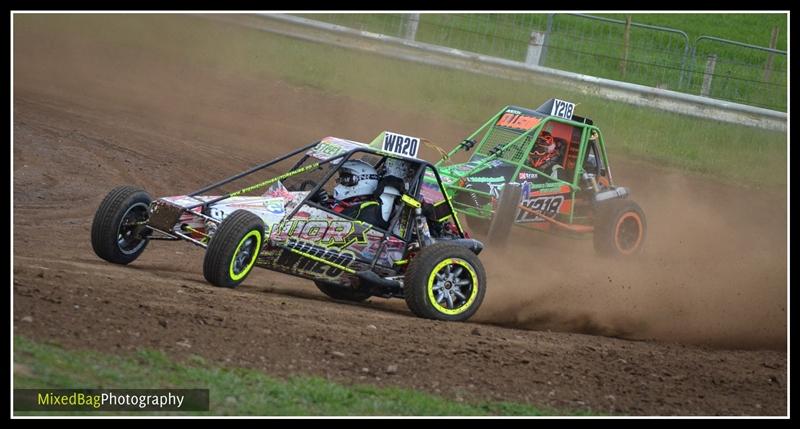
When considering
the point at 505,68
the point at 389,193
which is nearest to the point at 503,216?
the point at 389,193

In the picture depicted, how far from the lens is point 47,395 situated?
604cm

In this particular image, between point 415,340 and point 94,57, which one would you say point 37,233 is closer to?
→ point 415,340

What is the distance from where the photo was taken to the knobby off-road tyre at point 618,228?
14523mm

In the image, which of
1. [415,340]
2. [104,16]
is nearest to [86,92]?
[104,16]

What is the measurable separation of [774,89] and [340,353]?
15733 millimetres

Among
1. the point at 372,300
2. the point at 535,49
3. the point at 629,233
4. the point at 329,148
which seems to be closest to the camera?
the point at 329,148

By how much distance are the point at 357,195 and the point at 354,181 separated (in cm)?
13

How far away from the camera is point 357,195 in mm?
10125

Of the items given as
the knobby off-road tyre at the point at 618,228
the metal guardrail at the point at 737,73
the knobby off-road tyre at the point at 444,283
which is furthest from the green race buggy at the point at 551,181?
the metal guardrail at the point at 737,73

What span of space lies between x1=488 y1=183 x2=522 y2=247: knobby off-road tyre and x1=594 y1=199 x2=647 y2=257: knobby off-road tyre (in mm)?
2334

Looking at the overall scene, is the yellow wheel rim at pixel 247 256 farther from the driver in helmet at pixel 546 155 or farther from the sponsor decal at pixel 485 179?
the driver in helmet at pixel 546 155

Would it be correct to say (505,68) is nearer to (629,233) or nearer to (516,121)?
(516,121)

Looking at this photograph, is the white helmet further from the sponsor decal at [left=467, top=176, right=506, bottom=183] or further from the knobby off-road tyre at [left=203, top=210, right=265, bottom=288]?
the sponsor decal at [left=467, top=176, right=506, bottom=183]
